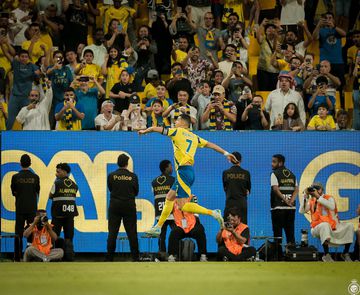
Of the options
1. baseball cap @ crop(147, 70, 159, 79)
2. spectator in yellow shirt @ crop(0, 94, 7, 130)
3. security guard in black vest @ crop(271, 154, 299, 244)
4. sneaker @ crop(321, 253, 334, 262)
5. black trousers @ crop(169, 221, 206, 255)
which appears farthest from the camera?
baseball cap @ crop(147, 70, 159, 79)

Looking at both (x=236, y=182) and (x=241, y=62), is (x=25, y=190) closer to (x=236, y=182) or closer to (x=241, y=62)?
(x=236, y=182)

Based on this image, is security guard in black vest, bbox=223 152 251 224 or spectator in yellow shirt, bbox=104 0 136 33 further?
spectator in yellow shirt, bbox=104 0 136 33

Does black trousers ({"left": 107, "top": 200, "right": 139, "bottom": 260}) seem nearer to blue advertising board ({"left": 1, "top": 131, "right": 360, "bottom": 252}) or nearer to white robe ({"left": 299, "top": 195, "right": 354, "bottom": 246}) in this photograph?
blue advertising board ({"left": 1, "top": 131, "right": 360, "bottom": 252})

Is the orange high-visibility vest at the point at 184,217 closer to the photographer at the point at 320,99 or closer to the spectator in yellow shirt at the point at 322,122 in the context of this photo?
the spectator in yellow shirt at the point at 322,122

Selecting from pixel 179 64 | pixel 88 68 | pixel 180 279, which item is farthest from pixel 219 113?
pixel 180 279

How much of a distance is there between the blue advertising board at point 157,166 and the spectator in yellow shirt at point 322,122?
422 mm

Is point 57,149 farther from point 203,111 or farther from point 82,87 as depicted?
point 203,111

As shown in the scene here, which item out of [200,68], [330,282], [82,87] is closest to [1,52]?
[82,87]

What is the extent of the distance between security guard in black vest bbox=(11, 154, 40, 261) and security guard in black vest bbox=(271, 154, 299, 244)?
5093 millimetres

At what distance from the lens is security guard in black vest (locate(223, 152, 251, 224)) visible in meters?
17.5

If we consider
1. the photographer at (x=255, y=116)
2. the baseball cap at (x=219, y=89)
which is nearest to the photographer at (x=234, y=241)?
the photographer at (x=255, y=116)

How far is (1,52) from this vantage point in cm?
2127

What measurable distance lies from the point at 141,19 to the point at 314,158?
22.2ft

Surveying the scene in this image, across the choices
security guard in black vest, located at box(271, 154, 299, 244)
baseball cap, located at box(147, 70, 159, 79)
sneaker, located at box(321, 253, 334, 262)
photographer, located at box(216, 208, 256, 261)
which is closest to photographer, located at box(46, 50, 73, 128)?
baseball cap, located at box(147, 70, 159, 79)
